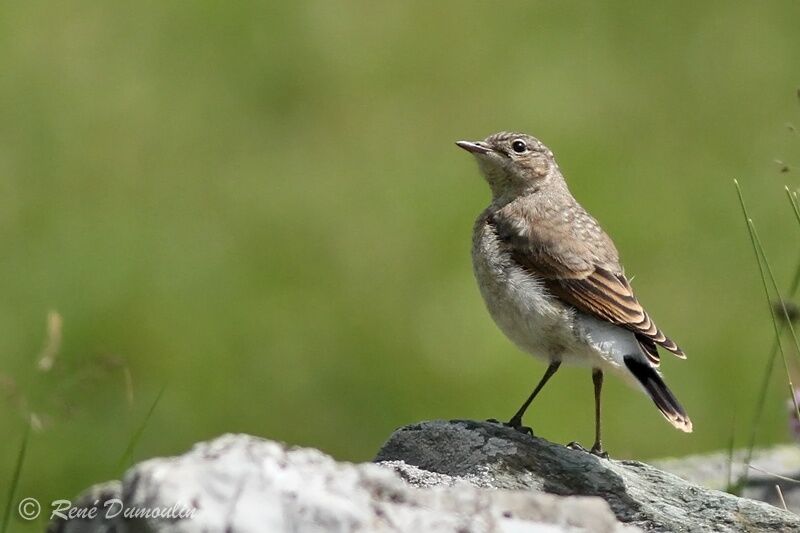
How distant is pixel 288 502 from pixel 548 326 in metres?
2.98

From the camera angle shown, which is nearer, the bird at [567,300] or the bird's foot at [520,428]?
the bird's foot at [520,428]

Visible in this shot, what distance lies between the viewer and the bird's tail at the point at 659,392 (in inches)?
222

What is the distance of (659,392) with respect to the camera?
5.79 meters

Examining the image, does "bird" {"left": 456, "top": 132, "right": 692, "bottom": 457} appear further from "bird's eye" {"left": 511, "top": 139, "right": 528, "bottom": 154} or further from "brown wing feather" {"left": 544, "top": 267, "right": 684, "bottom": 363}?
"bird's eye" {"left": 511, "top": 139, "right": 528, "bottom": 154}

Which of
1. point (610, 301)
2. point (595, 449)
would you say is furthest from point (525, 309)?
point (595, 449)

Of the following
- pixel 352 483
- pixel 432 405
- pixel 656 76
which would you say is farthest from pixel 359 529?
pixel 656 76

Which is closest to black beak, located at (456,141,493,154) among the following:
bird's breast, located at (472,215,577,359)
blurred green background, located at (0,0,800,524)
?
bird's breast, located at (472,215,577,359)

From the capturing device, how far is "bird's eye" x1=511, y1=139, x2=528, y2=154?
736cm

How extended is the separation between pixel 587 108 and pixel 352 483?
9.33 metres

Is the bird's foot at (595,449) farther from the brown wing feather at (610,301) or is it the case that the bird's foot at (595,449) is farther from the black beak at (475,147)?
the black beak at (475,147)

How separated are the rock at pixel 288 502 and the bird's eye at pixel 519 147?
13.1 ft

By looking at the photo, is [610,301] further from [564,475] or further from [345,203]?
[345,203]

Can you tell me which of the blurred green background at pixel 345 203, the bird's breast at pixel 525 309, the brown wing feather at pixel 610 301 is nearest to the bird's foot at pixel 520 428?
the bird's breast at pixel 525 309

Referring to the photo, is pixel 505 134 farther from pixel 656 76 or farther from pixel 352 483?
pixel 656 76
